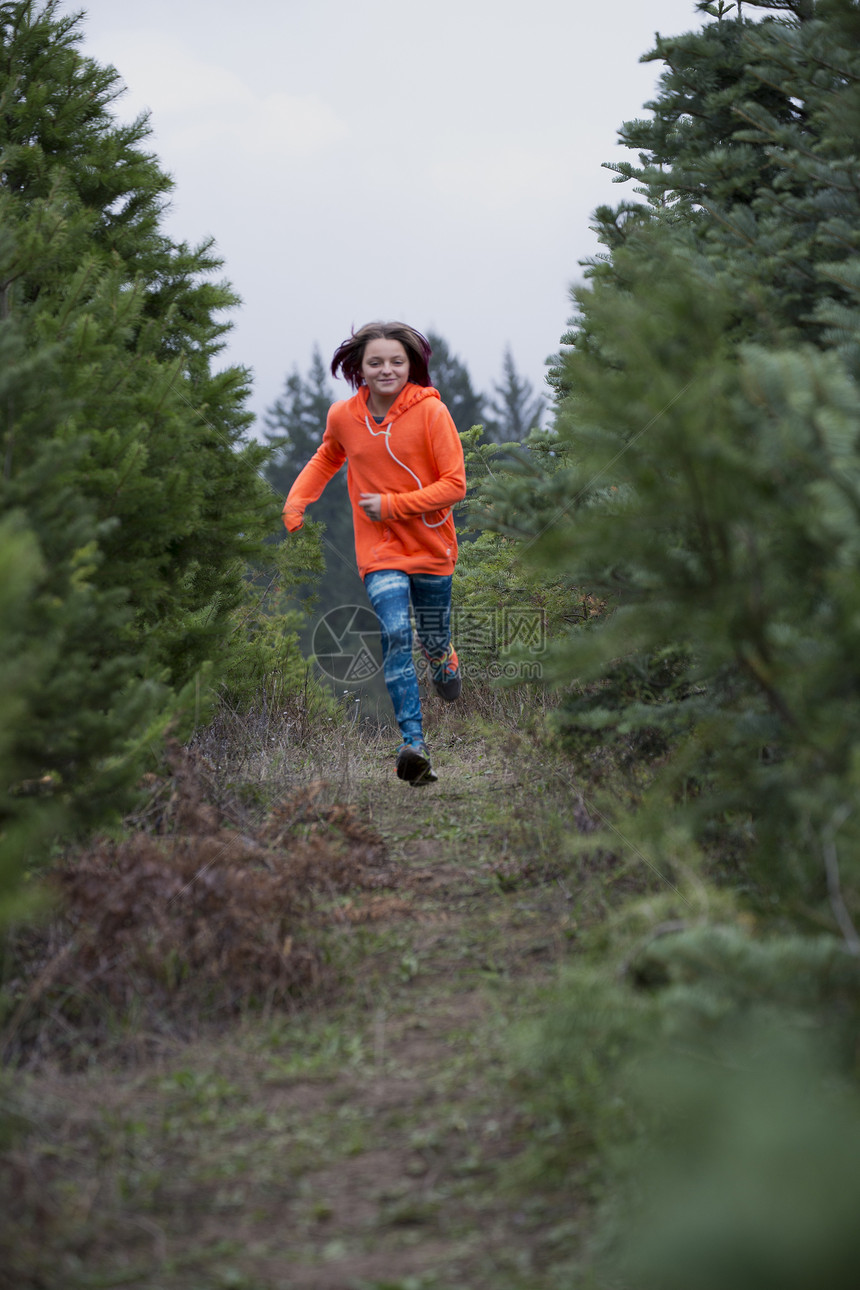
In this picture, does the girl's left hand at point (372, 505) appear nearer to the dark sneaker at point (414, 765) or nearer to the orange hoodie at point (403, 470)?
the orange hoodie at point (403, 470)

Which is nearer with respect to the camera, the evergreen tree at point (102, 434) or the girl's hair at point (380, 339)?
the evergreen tree at point (102, 434)

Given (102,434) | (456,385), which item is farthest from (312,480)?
(456,385)

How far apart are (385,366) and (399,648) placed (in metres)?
1.57

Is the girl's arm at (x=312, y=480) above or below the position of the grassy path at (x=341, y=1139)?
above

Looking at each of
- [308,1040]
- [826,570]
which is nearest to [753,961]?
[826,570]

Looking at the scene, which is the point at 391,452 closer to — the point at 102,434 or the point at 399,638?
the point at 399,638

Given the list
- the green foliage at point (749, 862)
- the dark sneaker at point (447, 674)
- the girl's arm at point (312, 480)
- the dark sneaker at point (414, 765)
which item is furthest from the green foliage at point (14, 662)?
the dark sneaker at point (447, 674)

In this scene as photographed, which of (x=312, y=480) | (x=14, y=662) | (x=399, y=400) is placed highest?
(x=399, y=400)

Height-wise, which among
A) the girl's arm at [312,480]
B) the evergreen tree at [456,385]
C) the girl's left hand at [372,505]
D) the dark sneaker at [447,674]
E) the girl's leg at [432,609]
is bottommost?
the dark sneaker at [447,674]

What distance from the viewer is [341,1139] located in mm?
2521

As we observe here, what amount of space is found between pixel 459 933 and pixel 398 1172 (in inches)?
56.2

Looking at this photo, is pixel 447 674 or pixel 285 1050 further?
pixel 447 674

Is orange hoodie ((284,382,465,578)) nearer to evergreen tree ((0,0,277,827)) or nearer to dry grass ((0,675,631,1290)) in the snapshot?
evergreen tree ((0,0,277,827))

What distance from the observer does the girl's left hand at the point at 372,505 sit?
577cm
